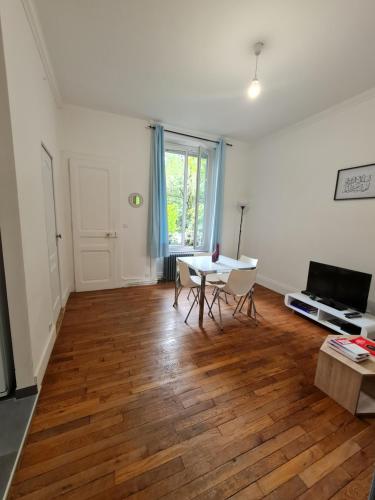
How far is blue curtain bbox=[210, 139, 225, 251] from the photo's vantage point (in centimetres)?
436

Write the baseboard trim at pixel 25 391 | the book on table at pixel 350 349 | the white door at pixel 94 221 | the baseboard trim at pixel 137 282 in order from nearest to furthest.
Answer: the baseboard trim at pixel 25 391 < the book on table at pixel 350 349 < the white door at pixel 94 221 < the baseboard trim at pixel 137 282

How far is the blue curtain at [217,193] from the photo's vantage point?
4355 mm

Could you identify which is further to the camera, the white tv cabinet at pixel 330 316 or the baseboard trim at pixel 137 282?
the baseboard trim at pixel 137 282

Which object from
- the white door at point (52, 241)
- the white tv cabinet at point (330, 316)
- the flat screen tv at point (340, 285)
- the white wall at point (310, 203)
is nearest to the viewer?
the white tv cabinet at point (330, 316)

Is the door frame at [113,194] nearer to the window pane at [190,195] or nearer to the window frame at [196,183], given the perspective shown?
the window frame at [196,183]

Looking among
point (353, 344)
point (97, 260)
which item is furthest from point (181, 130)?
point (353, 344)

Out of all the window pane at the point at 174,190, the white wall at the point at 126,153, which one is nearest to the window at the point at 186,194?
the window pane at the point at 174,190

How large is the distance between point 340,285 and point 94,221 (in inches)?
149

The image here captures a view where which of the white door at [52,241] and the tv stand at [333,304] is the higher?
the white door at [52,241]

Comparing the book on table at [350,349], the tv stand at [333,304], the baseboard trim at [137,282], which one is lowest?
the baseboard trim at [137,282]

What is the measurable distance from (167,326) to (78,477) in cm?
161

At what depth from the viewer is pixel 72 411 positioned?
1494 millimetres

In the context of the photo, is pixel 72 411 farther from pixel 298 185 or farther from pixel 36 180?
pixel 298 185

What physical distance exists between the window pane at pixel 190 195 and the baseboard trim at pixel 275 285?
1733 mm
